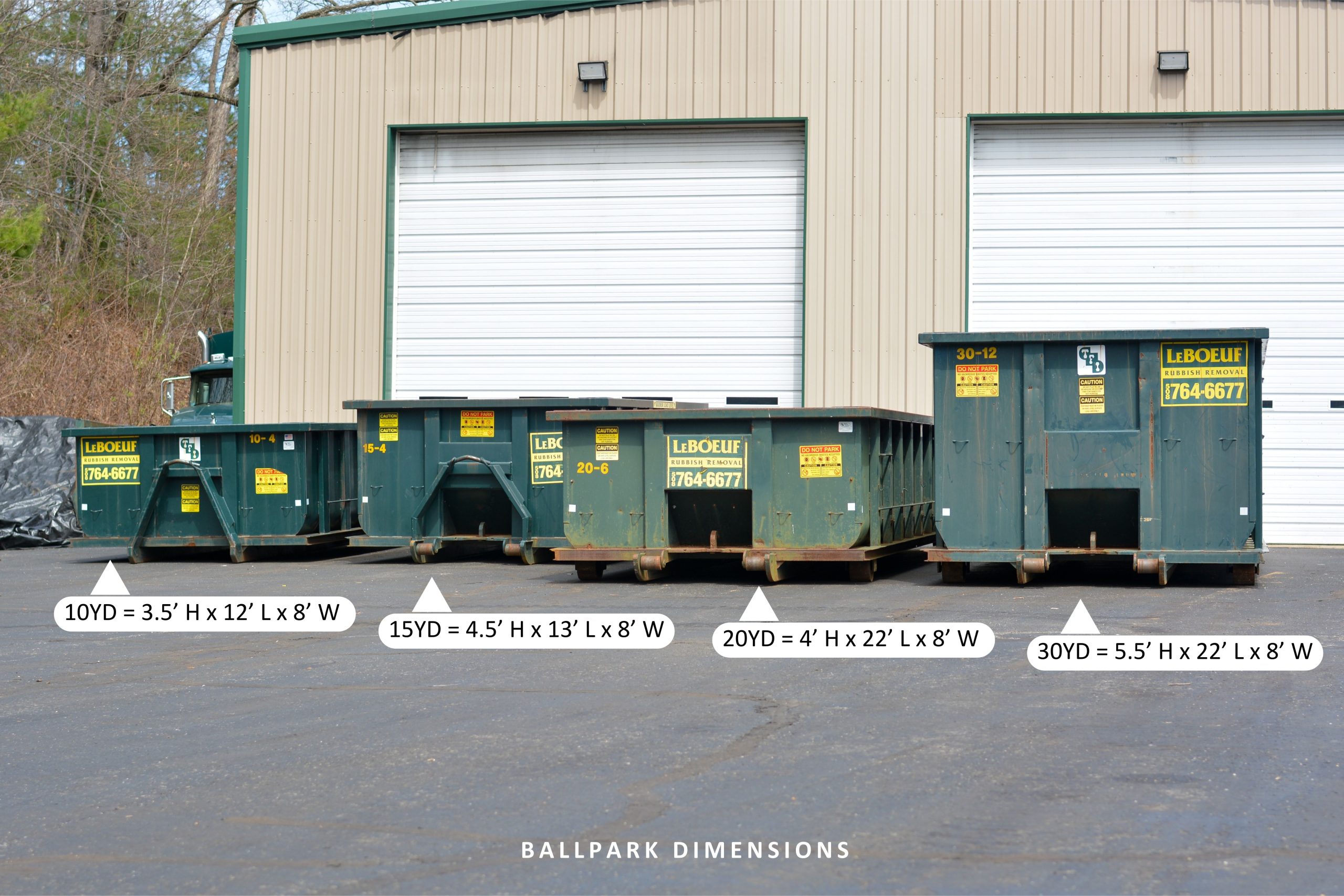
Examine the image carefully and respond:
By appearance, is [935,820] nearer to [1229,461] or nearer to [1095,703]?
[1095,703]

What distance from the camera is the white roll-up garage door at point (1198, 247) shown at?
59.4 feet

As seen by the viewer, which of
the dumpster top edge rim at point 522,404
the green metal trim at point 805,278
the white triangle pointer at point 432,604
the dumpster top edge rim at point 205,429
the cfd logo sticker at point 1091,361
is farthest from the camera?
the green metal trim at point 805,278

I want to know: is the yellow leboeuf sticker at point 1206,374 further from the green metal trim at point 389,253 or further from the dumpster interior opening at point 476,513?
the green metal trim at point 389,253

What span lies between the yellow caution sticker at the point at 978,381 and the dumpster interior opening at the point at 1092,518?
3.36 ft

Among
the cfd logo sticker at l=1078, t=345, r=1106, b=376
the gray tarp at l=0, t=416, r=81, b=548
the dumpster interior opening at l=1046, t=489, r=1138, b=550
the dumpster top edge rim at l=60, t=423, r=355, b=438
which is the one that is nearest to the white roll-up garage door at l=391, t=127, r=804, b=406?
the dumpster top edge rim at l=60, t=423, r=355, b=438

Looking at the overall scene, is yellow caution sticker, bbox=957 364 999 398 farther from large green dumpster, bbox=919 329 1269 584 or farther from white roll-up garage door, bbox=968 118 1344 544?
white roll-up garage door, bbox=968 118 1344 544

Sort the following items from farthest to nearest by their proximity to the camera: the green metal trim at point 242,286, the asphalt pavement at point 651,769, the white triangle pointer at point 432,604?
the green metal trim at point 242,286 → the white triangle pointer at point 432,604 → the asphalt pavement at point 651,769

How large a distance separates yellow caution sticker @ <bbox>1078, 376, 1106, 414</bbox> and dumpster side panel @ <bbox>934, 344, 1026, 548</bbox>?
508mm

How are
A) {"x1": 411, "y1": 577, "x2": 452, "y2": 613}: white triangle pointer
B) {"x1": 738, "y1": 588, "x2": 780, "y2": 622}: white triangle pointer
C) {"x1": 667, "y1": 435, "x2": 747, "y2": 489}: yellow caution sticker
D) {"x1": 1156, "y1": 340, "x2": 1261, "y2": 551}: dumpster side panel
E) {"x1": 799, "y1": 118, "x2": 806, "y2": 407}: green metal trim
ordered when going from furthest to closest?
{"x1": 799, "y1": 118, "x2": 806, "y2": 407}: green metal trim
{"x1": 667, "y1": 435, "x2": 747, "y2": 489}: yellow caution sticker
{"x1": 1156, "y1": 340, "x2": 1261, "y2": 551}: dumpster side panel
{"x1": 411, "y1": 577, "x2": 452, "y2": 613}: white triangle pointer
{"x1": 738, "y1": 588, "x2": 780, "y2": 622}: white triangle pointer

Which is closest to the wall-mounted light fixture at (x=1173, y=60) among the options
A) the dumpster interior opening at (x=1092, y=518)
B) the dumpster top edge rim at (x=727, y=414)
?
the dumpster top edge rim at (x=727, y=414)

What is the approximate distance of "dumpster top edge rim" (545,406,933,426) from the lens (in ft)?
41.6

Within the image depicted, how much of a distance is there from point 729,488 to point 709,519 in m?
0.51

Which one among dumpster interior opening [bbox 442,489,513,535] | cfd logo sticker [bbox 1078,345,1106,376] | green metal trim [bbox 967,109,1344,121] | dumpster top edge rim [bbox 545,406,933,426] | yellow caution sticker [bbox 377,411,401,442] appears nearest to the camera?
cfd logo sticker [bbox 1078,345,1106,376]

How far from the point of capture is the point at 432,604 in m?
10.7
